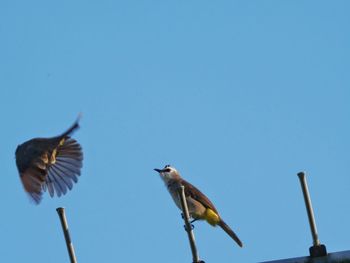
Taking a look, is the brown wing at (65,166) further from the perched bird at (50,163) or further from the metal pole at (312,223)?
the metal pole at (312,223)

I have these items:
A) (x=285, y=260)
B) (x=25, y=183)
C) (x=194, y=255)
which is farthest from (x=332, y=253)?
(x=25, y=183)

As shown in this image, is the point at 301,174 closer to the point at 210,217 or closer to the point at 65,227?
the point at 65,227

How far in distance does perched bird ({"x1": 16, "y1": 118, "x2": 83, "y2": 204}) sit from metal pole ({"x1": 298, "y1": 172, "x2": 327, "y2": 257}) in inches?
185

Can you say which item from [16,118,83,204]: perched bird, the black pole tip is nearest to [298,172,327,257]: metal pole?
the black pole tip

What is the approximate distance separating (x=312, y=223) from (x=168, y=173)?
758 cm

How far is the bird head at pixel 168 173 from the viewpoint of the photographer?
14284 mm

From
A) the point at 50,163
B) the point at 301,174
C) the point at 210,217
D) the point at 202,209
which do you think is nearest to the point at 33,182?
the point at 50,163

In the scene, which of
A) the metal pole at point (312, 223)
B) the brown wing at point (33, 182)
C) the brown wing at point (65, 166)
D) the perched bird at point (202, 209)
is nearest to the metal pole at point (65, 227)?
the metal pole at point (312, 223)

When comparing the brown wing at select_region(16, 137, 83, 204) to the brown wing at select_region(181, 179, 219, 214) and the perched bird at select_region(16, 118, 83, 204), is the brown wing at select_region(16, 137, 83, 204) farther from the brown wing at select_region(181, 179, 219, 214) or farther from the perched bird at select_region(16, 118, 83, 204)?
the brown wing at select_region(181, 179, 219, 214)

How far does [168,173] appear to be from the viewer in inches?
570

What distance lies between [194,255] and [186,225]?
11.1 inches

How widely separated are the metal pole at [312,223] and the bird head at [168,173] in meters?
7.29

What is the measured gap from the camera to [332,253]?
6785 millimetres

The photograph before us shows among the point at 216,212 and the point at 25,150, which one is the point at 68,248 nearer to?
the point at 25,150
